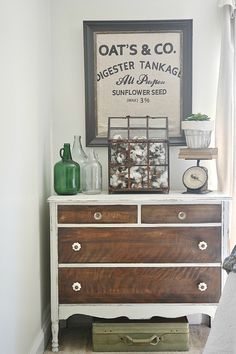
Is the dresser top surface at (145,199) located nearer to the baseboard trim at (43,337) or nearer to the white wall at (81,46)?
the white wall at (81,46)

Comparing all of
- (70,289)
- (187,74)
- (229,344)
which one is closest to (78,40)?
(187,74)

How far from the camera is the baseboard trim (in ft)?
9.67

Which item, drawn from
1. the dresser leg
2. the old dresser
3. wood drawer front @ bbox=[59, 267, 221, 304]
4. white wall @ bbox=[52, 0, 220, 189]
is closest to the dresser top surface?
the old dresser

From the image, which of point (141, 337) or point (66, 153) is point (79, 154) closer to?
point (66, 153)

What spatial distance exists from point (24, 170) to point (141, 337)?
126 centimetres

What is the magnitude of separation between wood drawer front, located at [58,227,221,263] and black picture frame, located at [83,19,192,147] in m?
0.72

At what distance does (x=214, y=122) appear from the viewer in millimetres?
3469

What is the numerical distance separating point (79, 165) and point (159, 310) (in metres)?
1.04

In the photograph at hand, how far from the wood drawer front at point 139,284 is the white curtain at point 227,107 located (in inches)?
18.9

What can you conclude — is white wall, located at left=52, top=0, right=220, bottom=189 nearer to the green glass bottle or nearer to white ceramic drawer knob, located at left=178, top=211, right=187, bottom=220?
the green glass bottle

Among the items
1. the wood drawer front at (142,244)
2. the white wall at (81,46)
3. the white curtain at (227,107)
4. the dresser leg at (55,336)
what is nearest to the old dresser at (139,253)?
the wood drawer front at (142,244)

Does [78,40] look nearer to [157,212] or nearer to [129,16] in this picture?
[129,16]

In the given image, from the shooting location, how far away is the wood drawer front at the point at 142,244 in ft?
10.1

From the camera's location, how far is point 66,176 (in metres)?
3.23
